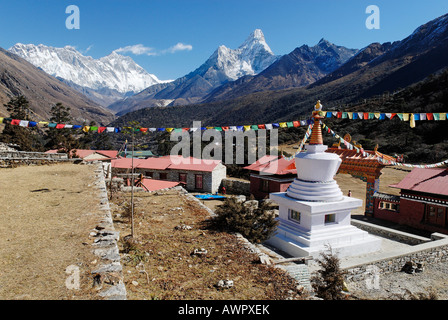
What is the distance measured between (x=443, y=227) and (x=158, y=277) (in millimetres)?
13255

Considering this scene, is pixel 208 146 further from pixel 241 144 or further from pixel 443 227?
pixel 443 227

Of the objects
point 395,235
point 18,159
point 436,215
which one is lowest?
point 395,235

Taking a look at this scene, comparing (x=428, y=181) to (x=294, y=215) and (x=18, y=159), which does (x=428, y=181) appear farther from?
(x=18, y=159)

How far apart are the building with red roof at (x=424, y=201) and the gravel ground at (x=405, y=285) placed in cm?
376

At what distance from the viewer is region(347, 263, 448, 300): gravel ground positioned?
27.7ft

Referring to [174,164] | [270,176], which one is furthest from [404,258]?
[174,164]

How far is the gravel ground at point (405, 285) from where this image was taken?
845 cm

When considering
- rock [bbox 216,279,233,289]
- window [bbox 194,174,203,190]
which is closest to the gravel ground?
rock [bbox 216,279,233,289]

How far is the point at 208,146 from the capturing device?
150ft

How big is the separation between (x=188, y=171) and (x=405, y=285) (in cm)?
2112

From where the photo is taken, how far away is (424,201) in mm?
13828
